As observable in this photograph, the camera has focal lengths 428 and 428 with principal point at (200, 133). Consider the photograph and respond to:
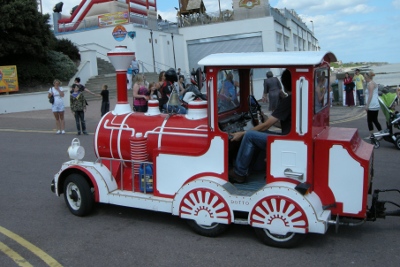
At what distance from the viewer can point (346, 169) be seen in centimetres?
426

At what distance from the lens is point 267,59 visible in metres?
4.30

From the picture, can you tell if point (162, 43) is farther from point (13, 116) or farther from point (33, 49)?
point (13, 116)

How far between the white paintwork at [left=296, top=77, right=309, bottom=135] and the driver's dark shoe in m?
0.98

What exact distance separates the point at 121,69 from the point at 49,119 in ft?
38.9

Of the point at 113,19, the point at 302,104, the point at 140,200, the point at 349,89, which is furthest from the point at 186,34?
the point at 302,104

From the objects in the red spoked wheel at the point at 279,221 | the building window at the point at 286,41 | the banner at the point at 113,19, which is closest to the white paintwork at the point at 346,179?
the red spoked wheel at the point at 279,221

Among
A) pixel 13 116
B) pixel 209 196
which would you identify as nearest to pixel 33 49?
pixel 13 116

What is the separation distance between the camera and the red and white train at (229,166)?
167 inches

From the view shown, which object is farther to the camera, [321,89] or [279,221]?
[321,89]

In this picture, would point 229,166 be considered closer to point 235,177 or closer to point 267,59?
point 235,177

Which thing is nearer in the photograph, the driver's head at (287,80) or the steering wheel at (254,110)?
the driver's head at (287,80)

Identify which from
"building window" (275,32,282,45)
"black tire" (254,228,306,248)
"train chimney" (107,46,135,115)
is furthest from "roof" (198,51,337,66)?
"building window" (275,32,282,45)

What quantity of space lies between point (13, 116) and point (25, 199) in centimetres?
1299

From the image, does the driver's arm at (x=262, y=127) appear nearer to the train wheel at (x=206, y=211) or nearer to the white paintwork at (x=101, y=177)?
the train wheel at (x=206, y=211)
